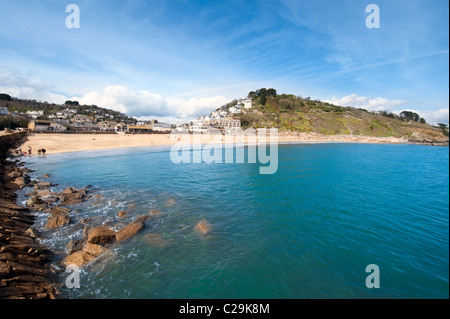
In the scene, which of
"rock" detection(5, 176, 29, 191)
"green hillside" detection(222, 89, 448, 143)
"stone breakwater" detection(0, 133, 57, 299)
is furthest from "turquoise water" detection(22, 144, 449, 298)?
"green hillside" detection(222, 89, 448, 143)

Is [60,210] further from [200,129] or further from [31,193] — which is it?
[200,129]

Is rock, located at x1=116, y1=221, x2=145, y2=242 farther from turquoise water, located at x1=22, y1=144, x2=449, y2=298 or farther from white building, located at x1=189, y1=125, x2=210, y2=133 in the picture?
white building, located at x1=189, y1=125, x2=210, y2=133

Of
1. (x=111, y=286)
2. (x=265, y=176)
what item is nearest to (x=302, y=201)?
(x=265, y=176)

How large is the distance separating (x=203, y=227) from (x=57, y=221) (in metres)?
9.92

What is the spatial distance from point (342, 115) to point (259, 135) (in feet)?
226

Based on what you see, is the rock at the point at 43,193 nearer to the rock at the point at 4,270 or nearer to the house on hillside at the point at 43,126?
the rock at the point at 4,270

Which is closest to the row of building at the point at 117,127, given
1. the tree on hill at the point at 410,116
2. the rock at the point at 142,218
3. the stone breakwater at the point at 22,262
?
the stone breakwater at the point at 22,262

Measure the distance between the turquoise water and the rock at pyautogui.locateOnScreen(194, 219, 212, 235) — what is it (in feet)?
1.37

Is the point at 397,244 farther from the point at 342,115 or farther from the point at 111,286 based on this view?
the point at 342,115

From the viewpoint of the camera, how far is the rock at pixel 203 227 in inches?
457

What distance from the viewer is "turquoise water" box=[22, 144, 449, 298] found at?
746cm

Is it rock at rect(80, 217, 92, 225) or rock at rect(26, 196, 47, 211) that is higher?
rock at rect(26, 196, 47, 211)

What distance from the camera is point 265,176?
26.0 metres

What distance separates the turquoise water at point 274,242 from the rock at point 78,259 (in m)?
0.67
